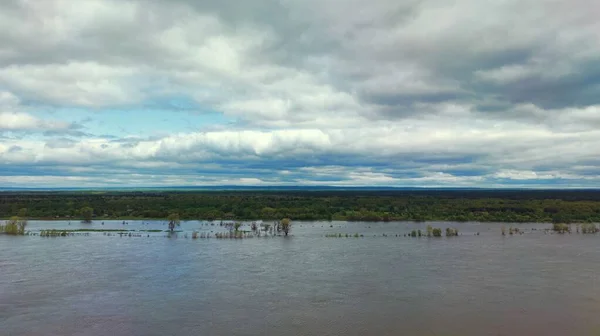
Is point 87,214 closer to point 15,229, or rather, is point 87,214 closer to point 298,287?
point 15,229

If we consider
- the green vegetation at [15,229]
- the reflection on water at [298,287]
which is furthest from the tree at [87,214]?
the reflection on water at [298,287]

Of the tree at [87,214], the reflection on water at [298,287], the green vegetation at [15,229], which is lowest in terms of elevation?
the reflection on water at [298,287]

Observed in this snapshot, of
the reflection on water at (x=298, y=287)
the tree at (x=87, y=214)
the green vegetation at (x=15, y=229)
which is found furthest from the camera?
the tree at (x=87, y=214)

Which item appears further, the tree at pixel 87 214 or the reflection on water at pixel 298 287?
the tree at pixel 87 214

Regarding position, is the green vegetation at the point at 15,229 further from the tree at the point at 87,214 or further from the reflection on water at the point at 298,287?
the tree at the point at 87,214

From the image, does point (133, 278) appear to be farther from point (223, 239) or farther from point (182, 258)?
point (223, 239)

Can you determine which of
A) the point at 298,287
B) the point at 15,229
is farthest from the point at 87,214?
the point at 298,287

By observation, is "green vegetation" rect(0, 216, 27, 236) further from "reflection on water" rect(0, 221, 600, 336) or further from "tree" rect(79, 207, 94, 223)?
"tree" rect(79, 207, 94, 223)

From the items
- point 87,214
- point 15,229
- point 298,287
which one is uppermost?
point 87,214

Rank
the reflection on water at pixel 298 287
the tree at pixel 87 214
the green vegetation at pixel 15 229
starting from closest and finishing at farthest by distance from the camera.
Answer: the reflection on water at pixel 298 287 → the green vegetation at pixel 15 229 → the tree at pixel 87 214

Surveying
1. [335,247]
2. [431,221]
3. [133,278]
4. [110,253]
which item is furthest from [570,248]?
[110,253]
